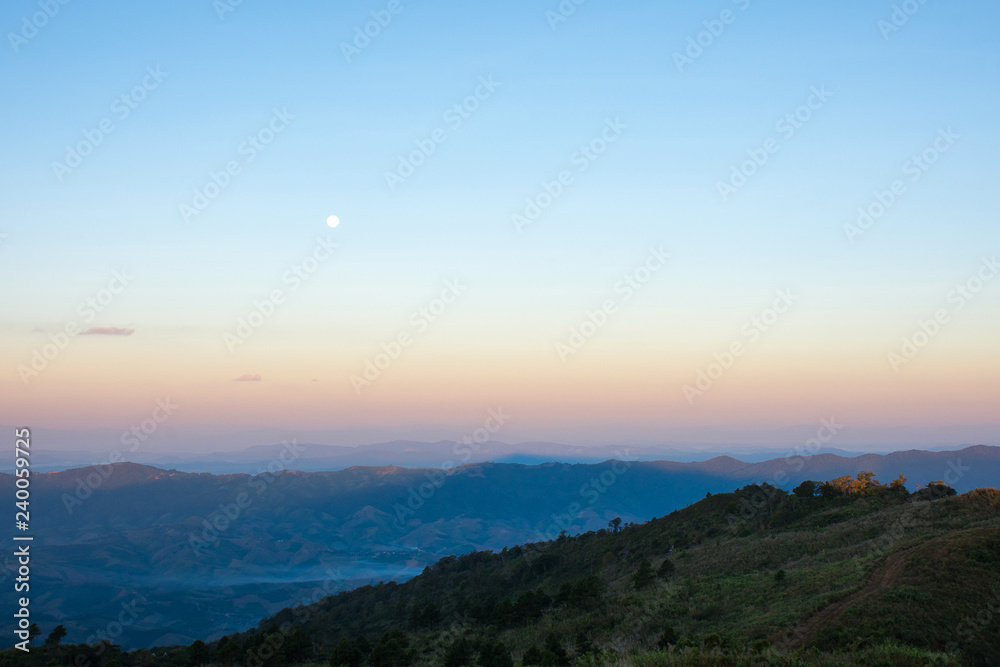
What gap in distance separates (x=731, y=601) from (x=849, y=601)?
25.8 feet

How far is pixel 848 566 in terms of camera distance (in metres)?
33.2

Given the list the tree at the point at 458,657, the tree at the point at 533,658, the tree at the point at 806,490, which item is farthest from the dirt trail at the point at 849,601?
the tree at the point at 806,490

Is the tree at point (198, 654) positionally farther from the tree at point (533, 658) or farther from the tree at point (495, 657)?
the tree at point (533, 658)

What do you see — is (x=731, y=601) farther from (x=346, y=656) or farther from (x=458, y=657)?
(x=346, y=656)

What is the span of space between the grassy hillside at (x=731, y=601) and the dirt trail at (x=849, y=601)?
0.09 m

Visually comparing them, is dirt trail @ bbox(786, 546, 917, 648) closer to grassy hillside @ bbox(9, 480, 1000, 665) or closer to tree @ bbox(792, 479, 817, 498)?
grassy hillside @ bbox(9, 480, 1000, 665)

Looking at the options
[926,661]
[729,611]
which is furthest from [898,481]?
[926,661]

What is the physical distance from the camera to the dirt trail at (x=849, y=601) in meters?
24.1

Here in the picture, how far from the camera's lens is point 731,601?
3306 cm

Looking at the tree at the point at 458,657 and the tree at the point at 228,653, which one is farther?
the tree at the point at 228,653

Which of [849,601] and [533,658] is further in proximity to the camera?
[533,658]

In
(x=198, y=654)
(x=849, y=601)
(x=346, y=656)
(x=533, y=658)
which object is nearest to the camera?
(x=849, y=601)

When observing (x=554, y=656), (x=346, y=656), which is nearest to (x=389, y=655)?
(x=346, y=656)

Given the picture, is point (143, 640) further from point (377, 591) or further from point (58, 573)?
point (377, 591)
